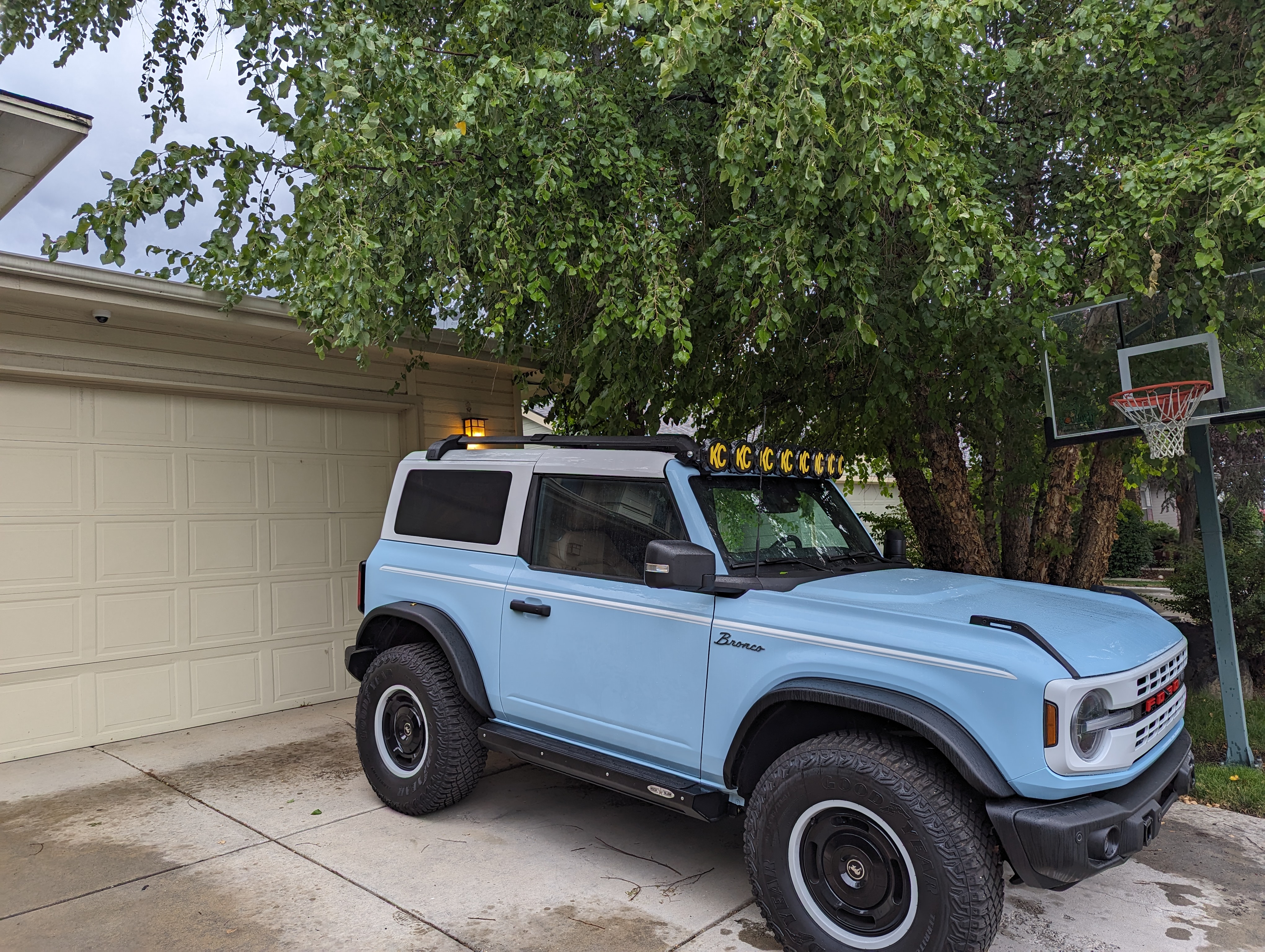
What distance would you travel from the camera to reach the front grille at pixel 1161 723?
124 inches

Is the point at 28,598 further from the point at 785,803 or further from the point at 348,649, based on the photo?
the point at 785,803

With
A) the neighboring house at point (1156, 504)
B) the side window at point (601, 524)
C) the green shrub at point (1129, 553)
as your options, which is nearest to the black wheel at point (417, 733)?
the side window at point (601, 524)

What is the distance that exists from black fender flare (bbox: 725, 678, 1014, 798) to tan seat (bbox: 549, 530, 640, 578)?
3.10 feet

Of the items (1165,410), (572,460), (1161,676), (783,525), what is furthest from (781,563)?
(1165,410)

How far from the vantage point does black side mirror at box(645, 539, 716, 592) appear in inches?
138

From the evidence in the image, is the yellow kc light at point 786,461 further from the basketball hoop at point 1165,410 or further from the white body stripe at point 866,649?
the basketball hoop at point 1165,410

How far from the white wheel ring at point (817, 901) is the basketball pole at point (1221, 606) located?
13.1 feet

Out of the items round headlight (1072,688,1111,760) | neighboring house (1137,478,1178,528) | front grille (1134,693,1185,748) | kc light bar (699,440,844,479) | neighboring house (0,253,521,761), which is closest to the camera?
round headlight (1072,688,1111,760)

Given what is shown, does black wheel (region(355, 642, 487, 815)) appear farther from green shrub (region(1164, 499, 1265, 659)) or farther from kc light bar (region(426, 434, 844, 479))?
green shrub (region(1164, 499, 1265, 659))

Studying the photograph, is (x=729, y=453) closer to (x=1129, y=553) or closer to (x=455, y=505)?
(x=455, y=505)

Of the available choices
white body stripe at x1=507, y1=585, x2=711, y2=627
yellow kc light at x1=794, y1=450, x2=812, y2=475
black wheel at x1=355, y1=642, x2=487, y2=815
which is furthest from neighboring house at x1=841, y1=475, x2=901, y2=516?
white body stripe at x1=507, y1=585, x2=711, y2=627

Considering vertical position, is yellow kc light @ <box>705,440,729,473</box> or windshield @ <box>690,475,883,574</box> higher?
yellow kc light @ <box>705,440,729,473</box>

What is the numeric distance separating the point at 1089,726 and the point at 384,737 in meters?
3.74

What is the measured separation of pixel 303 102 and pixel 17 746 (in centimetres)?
486
